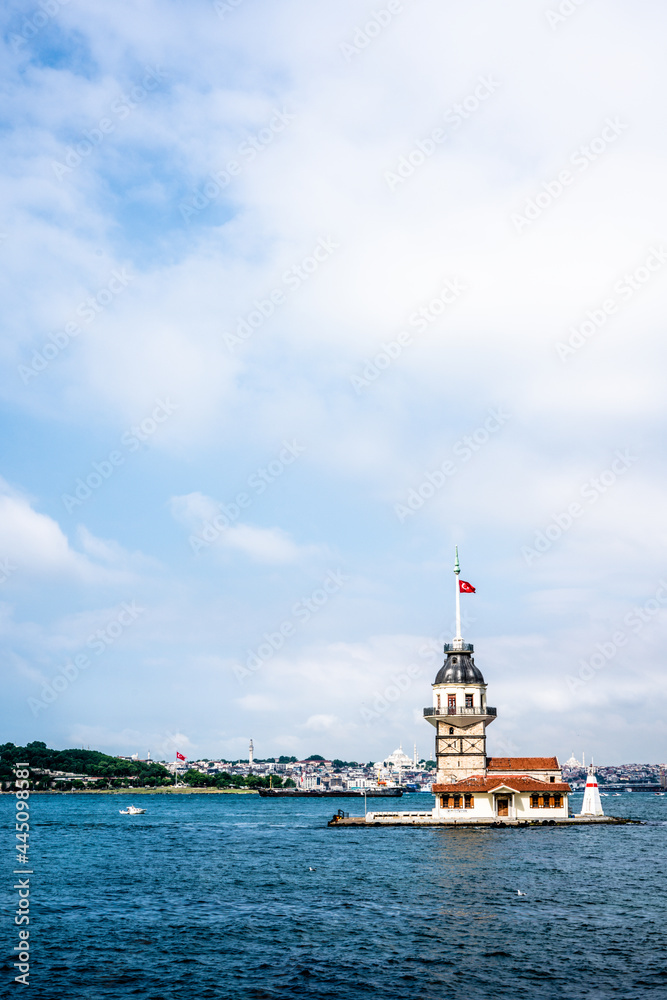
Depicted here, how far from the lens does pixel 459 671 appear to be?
91.3 metres

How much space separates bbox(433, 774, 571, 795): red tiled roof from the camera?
276 feet

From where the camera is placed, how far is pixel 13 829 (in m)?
109

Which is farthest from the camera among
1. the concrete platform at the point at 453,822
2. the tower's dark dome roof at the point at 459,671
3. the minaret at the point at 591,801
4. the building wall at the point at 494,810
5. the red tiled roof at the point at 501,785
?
the minaret at the point at 591,801

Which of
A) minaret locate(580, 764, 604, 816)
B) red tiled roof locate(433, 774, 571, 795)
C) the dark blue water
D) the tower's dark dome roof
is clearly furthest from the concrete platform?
the tower's dark dome roof

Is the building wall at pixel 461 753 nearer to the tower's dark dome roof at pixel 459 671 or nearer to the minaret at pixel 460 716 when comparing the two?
the minaret at pixel 460 716

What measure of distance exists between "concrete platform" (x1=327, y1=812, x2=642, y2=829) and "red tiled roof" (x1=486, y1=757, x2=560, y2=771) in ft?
16.6

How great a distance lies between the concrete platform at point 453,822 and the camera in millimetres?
82250

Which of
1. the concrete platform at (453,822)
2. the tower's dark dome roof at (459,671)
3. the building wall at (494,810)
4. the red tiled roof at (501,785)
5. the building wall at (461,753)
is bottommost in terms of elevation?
the concrete platform at (453,822)

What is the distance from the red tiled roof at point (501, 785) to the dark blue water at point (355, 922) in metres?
11.0

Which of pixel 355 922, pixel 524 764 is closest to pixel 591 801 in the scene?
pixel 524 764

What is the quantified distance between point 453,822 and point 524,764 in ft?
33.0

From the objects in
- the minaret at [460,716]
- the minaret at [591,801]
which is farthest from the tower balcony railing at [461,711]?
the minaret at [591,801]

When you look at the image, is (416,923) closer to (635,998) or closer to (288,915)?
(288,915)

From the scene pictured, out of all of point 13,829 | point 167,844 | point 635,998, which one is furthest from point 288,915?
point 13,829
